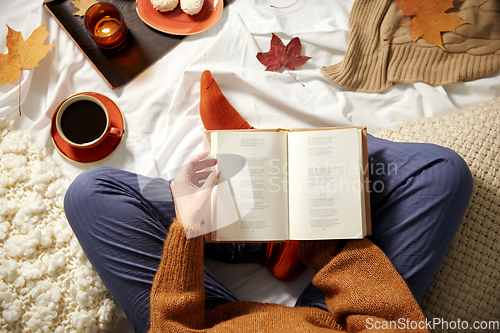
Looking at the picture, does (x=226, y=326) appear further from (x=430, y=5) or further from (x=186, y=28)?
(x=430, y=5)

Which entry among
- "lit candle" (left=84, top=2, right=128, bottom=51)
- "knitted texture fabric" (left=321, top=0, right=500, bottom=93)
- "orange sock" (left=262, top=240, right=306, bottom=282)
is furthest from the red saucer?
"knitted texture fabric" (left=321, top=0, right=500, bottom=93)

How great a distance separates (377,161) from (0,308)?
918 millimetres

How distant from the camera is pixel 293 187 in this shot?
670 mm

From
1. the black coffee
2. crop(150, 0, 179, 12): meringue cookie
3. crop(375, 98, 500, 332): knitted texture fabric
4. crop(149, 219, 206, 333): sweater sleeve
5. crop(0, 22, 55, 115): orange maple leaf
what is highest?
crop(0, 22, 55, 115): orange maple leaf

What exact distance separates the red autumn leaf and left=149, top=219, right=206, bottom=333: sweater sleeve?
56 cm

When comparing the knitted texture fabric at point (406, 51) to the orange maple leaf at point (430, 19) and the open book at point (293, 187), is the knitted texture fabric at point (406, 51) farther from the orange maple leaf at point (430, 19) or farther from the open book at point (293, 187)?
the open book at point (293, 187)

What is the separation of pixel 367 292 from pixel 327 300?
105 millimetres

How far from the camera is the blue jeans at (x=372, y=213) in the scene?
675mm

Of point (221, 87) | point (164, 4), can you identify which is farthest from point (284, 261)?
point (164, 4)

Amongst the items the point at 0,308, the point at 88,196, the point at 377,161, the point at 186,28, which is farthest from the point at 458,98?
the point at 0,308

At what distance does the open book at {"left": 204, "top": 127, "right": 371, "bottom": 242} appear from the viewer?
646 millimetres

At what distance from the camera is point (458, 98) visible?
945mm

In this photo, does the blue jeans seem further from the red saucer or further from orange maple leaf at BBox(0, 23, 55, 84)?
orange maple leaf at BBox(0, 23, 55, 84)

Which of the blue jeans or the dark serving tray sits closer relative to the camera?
the blue jeans
